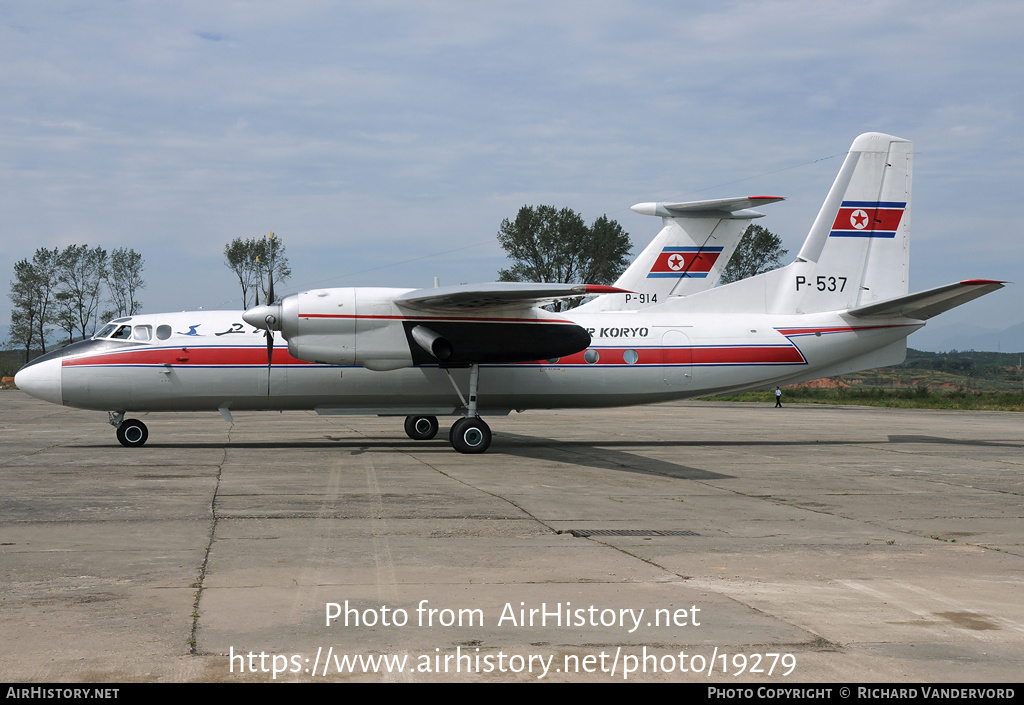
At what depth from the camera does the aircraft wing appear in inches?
639

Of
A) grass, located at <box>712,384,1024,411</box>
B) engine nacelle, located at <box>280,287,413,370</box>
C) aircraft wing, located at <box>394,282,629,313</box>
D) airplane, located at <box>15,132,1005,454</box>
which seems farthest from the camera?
grass, located at <box>712,384,1024,411</box>

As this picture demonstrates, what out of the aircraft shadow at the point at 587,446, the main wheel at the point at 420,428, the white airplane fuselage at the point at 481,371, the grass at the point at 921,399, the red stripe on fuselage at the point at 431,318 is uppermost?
the red stripe on fuselage at the point at 431,318

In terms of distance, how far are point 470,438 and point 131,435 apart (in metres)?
7.75

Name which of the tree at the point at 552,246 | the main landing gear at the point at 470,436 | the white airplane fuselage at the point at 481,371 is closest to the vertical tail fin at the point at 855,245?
the white airplane fuselage at the point at 481,371

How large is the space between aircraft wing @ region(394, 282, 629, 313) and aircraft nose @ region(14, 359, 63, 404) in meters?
7.78

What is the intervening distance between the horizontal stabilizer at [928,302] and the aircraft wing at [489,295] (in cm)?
790

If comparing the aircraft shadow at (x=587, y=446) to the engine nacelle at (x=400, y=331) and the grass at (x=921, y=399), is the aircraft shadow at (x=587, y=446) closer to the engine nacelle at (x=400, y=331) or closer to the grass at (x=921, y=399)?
the engine nacelle at (x=400, y=331)

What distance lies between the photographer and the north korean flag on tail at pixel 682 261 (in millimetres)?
29875

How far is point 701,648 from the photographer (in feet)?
18.0

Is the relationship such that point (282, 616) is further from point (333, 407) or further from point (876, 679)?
point (333, 407)

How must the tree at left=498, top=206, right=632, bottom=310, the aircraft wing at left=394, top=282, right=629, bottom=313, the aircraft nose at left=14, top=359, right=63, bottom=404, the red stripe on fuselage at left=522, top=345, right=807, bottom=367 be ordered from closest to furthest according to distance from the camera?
the aircraft wing at left=394, top=282, right=629, bottom=313, the aircraft nose at left=14, top=359, right=63, bottom=404, the red stripe on fuselage at left=522, top=345, right=807, bottom=367, the tree at left=498, top=206, right=632, bottom=310

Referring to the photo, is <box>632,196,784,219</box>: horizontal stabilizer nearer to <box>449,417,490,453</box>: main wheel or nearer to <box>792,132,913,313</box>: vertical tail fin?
<box>792,132,913,313</box>: vertical tail fin

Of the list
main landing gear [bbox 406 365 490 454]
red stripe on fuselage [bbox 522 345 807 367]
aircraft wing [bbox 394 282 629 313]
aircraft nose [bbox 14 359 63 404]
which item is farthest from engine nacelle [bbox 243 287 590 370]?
aircraft nose [bbox 14 359 63 404]

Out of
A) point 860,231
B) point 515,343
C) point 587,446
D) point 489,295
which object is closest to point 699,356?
point 587,446
